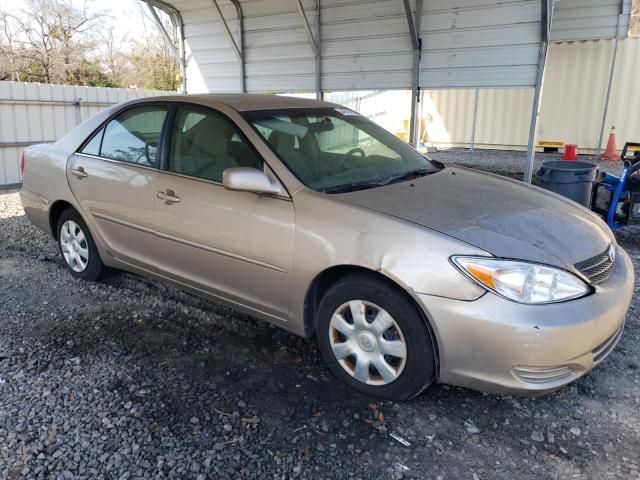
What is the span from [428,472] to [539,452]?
1.82 feet

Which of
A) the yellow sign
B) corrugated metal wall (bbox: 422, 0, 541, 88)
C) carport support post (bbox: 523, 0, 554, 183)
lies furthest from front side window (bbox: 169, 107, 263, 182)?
the yellow sign

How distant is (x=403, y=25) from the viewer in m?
7.38

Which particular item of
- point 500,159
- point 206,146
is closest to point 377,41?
point 206,146

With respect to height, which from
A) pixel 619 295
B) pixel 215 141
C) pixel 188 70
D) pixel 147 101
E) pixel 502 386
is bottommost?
pixel 502 386

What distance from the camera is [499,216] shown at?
2.91m

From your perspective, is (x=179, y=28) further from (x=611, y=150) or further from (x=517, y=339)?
(x=611, y=150)

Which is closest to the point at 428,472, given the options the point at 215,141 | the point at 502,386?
the point at 502,386

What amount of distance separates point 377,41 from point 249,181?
5426 millimetres

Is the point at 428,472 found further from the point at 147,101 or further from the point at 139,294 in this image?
the point at 147,101

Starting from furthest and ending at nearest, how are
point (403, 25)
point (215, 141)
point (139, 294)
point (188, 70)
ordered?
1. point (188, 70)
2. point (403, 25)
3. point (139, 294)
4. point (215, 141)

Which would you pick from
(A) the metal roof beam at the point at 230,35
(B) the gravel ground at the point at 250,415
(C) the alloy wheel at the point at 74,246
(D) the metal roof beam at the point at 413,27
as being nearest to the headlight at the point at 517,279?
(B) the gravel ground at the point at 250,415

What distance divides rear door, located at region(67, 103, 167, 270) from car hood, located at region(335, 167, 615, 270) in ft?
5.13

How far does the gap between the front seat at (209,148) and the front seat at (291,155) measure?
0.29 meters

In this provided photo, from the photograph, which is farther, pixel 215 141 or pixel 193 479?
pixel 215 141
